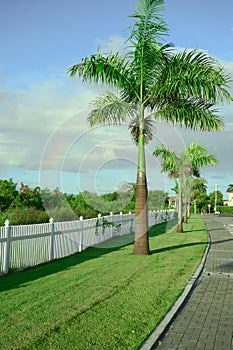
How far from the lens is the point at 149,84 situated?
1512 cm

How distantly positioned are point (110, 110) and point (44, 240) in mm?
5501

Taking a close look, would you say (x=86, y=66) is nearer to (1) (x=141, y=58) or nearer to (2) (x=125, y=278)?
(1) (x=141, y=58)

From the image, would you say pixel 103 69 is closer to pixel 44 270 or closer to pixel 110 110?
pixel 110 110

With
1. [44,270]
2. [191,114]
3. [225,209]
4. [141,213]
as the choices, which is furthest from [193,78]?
[225,209]

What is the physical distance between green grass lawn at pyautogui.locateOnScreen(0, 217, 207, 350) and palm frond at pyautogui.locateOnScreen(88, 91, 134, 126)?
5271 millimetres

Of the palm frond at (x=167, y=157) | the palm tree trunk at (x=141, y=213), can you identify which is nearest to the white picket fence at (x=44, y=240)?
the palm tree trunk at (x=141, y=213)

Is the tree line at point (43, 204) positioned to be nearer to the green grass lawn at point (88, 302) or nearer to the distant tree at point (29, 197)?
the distant tree at point (29, 197)

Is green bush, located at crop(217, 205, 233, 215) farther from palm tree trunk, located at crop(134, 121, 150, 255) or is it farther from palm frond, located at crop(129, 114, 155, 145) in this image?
palm tree trunk, located at crop(134, 121, 150, 255)

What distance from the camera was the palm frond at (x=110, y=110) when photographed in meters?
15.4

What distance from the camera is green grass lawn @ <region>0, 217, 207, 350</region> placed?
18.0 feet

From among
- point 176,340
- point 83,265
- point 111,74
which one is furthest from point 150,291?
point 111,74

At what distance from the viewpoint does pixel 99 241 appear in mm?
18891

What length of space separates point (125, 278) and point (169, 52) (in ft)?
27.7

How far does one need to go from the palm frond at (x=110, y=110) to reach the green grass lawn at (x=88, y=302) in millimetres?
5271
